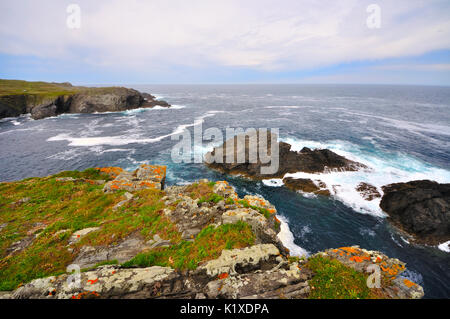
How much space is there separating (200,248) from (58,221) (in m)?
12.1

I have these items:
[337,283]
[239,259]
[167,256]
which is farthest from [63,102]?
[337,283]

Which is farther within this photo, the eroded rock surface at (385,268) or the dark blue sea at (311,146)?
the dark blue sea at (311,146)

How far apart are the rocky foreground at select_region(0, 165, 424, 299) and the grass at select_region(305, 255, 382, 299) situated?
0.14 feet

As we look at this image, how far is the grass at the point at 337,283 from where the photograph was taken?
7477 mm

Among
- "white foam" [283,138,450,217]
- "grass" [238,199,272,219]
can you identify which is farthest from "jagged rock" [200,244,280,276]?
"white foam" [283,138,450,217]

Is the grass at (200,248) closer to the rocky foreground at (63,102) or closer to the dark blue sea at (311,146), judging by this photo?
the dark blue sea at (311,146)

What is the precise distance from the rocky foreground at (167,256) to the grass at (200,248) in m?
0.05

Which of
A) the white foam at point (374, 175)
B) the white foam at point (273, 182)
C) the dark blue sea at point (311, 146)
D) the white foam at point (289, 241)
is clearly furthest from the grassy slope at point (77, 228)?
the white foam at point (374, 175)

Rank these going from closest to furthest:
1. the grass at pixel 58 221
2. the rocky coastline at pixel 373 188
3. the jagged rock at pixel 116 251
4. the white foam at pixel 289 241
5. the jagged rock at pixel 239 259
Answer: the jagged rock at pixel 239 259 < the grass at pixel 58 221 < the jagged rock at pixel 116 251 < the white foam at pixel 289 241 < the rocky coastline at pixel 373 188

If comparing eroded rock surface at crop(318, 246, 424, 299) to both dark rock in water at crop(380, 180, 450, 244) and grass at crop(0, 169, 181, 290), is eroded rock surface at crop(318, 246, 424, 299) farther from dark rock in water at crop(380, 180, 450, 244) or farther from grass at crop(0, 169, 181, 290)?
dark rock in water at crop(380, 180, 450, 244)

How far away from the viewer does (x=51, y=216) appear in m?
15.1

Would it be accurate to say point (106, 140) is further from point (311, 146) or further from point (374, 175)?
point (374, 175)
